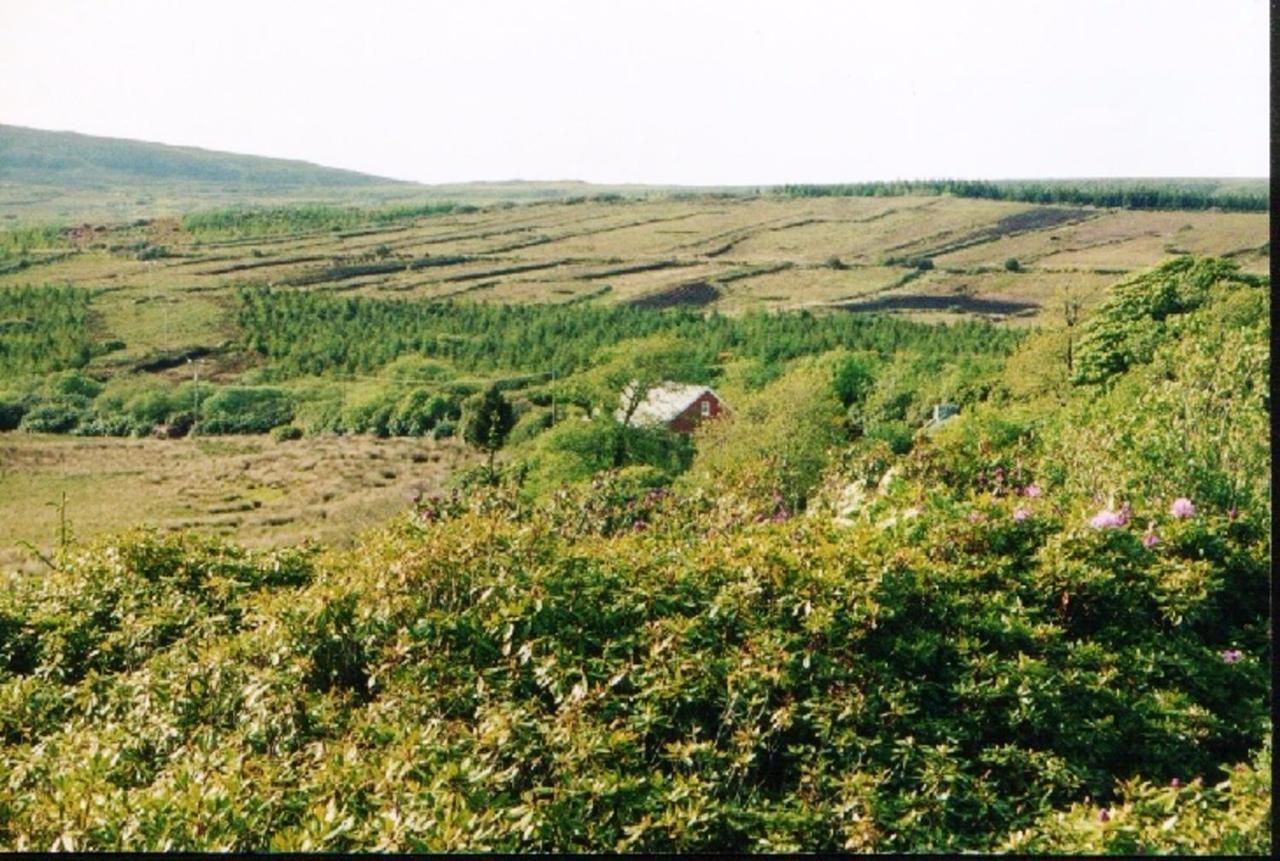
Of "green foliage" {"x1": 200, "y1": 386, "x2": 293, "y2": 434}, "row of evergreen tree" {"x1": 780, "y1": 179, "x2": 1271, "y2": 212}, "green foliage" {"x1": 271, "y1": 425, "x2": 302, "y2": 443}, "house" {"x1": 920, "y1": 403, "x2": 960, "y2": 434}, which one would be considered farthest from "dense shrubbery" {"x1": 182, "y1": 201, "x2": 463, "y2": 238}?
"house" {"x1": 920, "y1": 403, "x2": 960, "y2": 434}

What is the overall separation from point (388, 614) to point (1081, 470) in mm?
4361

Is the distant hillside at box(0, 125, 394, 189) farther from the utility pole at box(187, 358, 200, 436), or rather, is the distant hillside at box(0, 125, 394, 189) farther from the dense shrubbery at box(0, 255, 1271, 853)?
the dense shrubbery at box(0, 255, 1271, 853)

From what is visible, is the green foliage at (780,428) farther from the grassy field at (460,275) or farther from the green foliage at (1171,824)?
the green foliage at (1171,824)

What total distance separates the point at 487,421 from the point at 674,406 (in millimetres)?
6607

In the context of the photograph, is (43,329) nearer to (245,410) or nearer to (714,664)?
(245,410)

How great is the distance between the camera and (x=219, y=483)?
93.6ft

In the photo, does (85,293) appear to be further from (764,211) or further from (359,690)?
(359,690)

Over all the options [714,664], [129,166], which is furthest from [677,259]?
[129,166]

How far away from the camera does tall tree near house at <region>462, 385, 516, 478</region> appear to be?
95.7ft

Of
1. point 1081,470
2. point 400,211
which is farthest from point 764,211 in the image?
point 1081,470

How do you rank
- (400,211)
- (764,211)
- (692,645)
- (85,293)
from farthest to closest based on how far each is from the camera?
(400,211), (764,211), (85,293), (692,645)

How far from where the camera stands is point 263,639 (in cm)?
440

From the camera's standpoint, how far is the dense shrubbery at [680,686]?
3.31 meters

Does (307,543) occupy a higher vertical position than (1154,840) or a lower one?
lower
